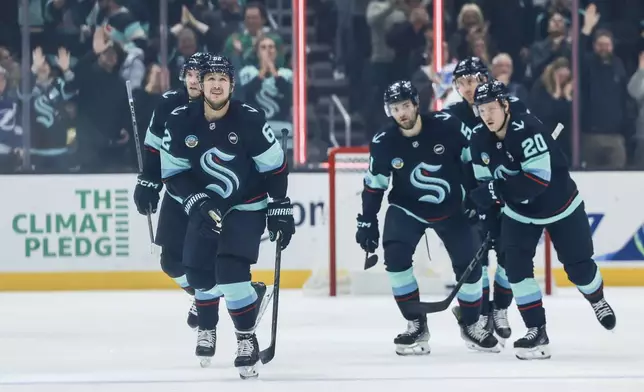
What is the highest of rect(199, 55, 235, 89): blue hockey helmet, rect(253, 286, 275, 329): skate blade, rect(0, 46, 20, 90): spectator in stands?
rect(0, 46, 20, 90): spectator in stands

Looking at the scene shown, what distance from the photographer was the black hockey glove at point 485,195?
5.41 m

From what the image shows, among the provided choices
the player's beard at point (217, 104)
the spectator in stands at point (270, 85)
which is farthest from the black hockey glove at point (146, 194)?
the spectator in stands at point (270, 85)

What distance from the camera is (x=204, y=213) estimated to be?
497cm

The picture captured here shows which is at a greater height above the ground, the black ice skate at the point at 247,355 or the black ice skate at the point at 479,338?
the black ice skate at the point at 247,355

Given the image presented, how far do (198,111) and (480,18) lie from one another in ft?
13.8

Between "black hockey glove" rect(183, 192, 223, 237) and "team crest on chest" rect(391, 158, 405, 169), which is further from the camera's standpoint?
"team crest on chest" rect(391, 158, 405, 169)

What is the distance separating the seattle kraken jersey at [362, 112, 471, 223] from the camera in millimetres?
5598

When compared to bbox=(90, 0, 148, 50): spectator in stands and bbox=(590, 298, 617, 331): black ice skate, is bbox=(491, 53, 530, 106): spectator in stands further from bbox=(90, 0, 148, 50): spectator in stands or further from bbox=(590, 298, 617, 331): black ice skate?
bbox=(590, 298, 617, 331): black ice skate

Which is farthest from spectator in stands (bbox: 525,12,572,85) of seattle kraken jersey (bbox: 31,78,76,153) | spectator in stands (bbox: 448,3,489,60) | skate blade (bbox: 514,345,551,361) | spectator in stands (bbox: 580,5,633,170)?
skate blade (bbox: 514,345,551,361)

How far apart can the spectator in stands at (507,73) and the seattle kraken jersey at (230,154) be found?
161 inches

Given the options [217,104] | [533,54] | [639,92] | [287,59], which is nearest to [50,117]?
[287,59]

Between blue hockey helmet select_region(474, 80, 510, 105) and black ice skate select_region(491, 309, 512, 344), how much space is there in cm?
102

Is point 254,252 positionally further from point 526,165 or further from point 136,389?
point 526,165

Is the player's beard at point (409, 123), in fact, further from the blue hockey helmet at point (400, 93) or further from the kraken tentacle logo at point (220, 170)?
the kraken tentacle logo at point (220, 170)
